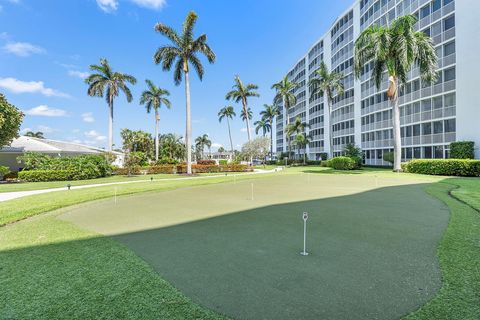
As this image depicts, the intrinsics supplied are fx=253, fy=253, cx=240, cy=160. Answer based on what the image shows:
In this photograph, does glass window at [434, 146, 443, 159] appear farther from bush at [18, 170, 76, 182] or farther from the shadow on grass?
bush at [18, 170, 76, 182]

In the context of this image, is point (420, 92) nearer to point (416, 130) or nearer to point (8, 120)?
point (416, 130)

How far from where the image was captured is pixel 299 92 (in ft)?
245

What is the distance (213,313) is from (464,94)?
110 ft

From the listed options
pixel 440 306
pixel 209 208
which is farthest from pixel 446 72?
pixel 440 306

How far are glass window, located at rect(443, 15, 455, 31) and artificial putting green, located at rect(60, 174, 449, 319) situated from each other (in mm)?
28630

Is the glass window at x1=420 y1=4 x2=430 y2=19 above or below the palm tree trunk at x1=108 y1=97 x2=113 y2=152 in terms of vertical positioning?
above

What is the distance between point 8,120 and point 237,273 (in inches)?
1061

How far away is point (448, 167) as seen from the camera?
2178 cm

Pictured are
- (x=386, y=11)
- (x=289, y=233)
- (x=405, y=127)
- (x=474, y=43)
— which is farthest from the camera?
(x=386, y=11)

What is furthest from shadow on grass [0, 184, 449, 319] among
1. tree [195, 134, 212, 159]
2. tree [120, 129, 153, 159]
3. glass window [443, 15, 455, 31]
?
tree [195, 134, 212, 159]

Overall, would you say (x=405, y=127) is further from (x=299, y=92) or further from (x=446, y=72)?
(x=299, y=92)

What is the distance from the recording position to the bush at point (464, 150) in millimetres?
24306

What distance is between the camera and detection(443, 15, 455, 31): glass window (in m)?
27.2

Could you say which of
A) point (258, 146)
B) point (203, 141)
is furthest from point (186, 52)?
point (203, 141)
